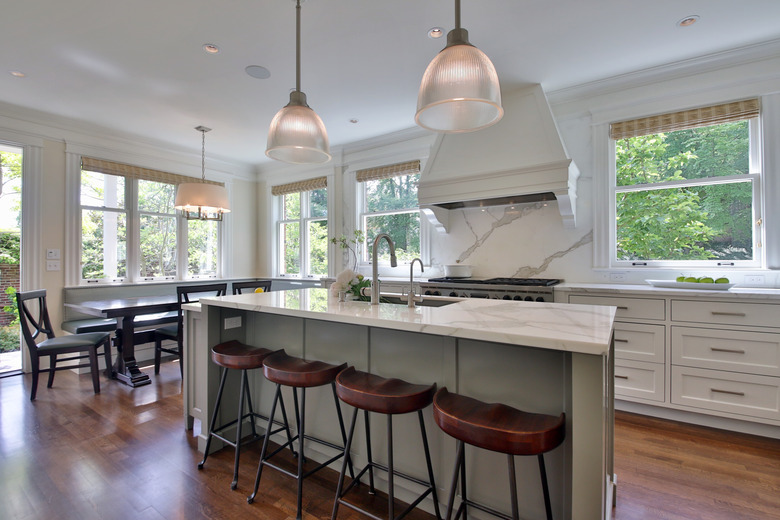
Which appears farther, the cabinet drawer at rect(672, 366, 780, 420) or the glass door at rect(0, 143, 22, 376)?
the glass door at rect(0, 143, 22, 376)

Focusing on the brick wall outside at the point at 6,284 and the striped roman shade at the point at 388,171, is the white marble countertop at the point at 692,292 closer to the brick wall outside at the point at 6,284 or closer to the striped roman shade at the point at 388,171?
the striped roman shade at the point at 388,171

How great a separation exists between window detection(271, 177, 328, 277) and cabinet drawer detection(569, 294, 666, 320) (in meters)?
3.51

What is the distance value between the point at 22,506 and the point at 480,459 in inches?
83.5

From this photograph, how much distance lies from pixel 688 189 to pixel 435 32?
7.89ft

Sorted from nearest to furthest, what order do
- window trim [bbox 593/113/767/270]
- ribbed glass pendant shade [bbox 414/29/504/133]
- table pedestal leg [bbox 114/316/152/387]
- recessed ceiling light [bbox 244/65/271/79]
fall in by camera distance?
ribbed glass pendant shade [bbox 414/29/504/133]
recessed ceiling light [bbox 244/65/271/79]
window trim [bbox 593/113/767/270]
table pedestal leg [bbox 114/316/152/387]

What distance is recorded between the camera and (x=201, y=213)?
13.0ft

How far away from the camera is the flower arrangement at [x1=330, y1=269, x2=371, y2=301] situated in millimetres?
2092

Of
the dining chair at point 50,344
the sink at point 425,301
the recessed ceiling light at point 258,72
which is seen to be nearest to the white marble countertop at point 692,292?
the sink at point 425,301

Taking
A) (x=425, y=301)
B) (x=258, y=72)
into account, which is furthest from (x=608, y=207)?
(x=258, y=72)

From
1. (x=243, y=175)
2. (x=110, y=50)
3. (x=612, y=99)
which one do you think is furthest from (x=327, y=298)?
(x=243, y=175)

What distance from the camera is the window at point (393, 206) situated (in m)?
4.41

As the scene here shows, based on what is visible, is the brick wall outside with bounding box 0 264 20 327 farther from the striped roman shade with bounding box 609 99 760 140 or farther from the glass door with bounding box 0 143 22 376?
the striped roman shade with bounding box 609 99 760 140

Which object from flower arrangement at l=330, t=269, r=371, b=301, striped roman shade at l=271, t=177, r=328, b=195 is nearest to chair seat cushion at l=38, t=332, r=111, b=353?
flower arrangement at l=330, t=269, r=371, b=301

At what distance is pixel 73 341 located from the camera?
10.4ft
